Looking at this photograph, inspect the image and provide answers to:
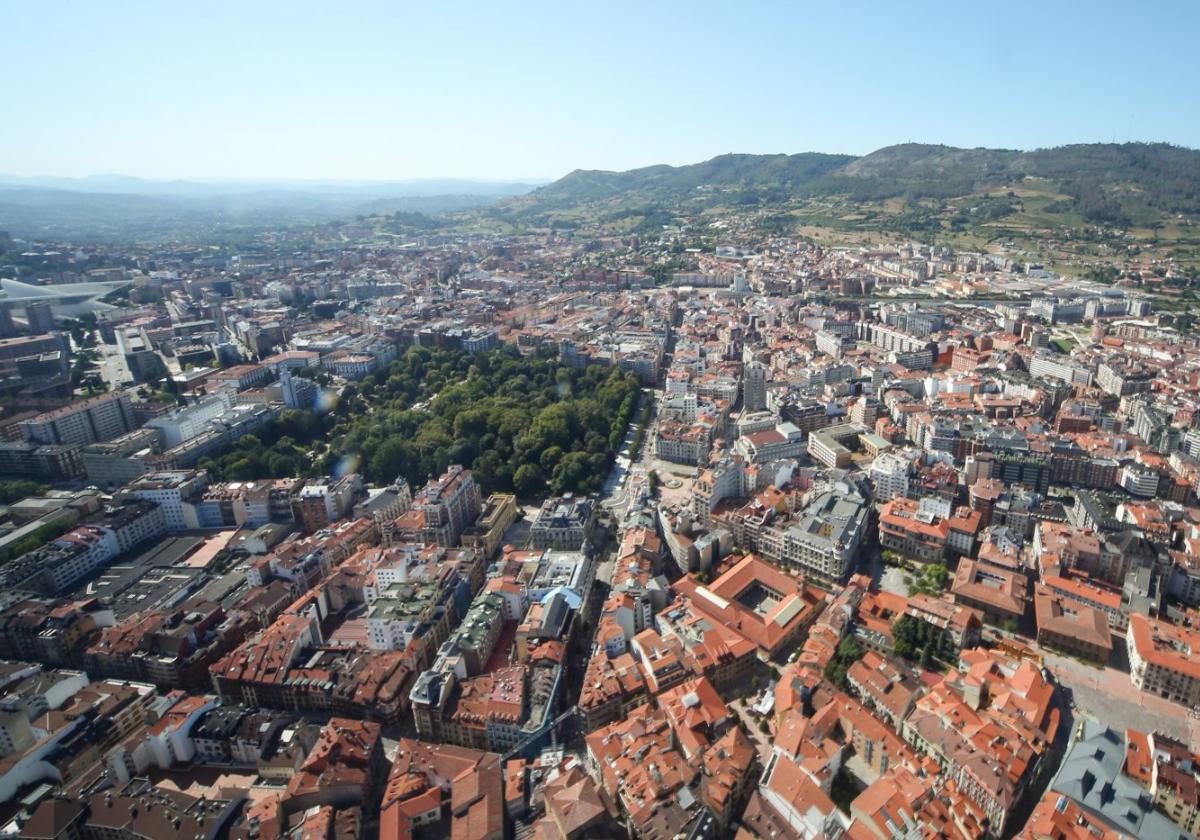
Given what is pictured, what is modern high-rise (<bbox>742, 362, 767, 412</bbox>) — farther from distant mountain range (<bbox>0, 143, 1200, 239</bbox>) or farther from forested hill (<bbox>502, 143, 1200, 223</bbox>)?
forested hill (<bbox>502, 143, 1200, 223</bbox>)

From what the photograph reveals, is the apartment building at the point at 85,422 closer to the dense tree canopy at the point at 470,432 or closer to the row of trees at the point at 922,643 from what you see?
the dense tree canopy at the point at 470,432

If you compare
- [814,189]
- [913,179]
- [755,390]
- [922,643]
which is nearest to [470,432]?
[755,390]

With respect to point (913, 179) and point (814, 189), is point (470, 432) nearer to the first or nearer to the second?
point (814, 189)

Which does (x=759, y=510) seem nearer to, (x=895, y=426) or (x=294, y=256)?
(x=895, y=426)

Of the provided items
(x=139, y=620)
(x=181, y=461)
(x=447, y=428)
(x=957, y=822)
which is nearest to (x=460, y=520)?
(x=447, y=428)

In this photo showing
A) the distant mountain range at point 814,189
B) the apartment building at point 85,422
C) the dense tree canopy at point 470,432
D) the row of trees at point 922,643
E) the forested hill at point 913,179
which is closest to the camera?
the row of trees at point 922,643

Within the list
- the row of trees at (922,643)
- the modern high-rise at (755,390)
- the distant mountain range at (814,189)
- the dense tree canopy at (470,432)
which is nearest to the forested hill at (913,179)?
the distant mountain range at (814,189)
